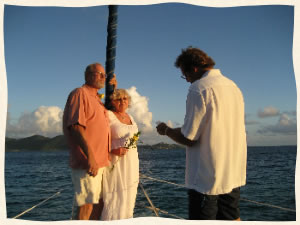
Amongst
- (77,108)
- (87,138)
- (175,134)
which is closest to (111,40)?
(77,108)

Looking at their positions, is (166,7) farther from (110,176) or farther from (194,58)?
(110,176)

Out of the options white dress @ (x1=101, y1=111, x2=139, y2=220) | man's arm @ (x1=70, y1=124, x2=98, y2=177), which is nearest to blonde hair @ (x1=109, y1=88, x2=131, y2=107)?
white dress @ (x1=101, y1=111, x2=139, y2=220)

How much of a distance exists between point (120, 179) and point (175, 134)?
0.79 metres

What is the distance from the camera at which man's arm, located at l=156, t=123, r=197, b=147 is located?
1.74 metres

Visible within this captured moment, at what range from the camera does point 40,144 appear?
2477mm

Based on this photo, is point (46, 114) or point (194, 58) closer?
point (194, 58)

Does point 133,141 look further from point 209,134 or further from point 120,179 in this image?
point 209,134

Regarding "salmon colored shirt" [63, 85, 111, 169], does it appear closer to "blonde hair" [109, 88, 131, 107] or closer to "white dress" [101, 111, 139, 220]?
"white dress" [101, 111, 139, 220]

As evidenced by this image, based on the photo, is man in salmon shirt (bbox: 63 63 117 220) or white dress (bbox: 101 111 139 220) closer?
man in salmon shirt (bbox: 63 63 117 220)

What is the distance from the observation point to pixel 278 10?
231cm

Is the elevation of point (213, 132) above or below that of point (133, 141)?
above

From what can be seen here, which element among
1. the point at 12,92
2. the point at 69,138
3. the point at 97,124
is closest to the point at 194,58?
the point at 97,124

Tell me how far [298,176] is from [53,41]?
2317mm

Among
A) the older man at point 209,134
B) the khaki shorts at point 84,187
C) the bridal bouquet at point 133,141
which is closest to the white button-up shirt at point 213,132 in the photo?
the older man at point 209,134
